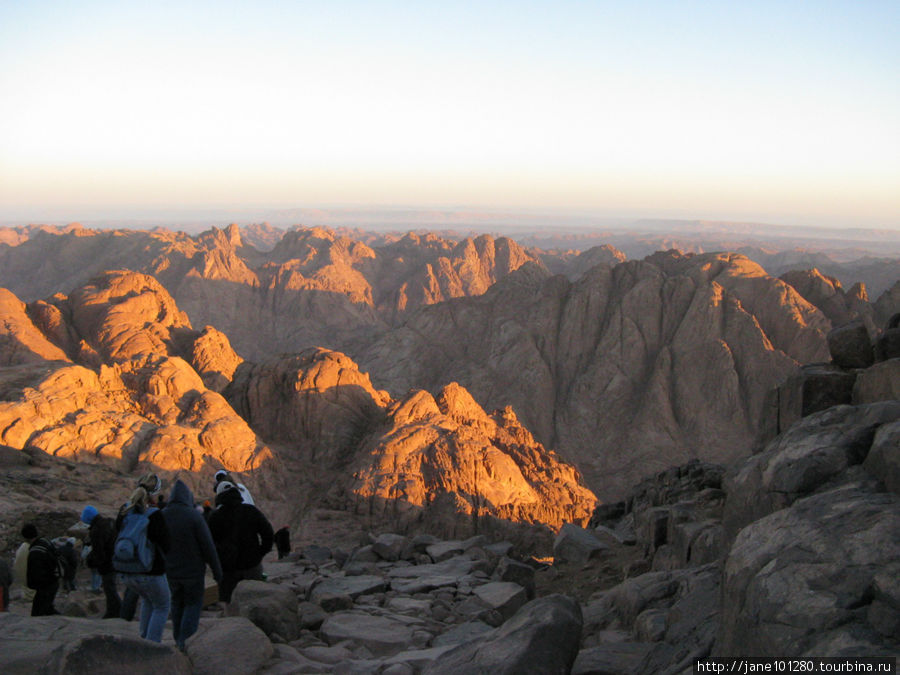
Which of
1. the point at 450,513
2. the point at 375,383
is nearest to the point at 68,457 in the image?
the point at 450,513

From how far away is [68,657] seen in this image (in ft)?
18.0

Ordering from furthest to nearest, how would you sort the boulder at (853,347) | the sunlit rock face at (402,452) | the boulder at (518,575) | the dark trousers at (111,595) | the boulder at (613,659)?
1. the sunlit rock face at (402,452)
2. the boulder at (518,575)
3. the boulder at (853,347)
4. the dark trousers at (111,595)
5. the boulder at (613,659)

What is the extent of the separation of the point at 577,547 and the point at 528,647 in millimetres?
9843

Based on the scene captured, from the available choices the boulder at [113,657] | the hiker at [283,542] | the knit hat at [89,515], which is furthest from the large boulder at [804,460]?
the knit hat at [89,515]

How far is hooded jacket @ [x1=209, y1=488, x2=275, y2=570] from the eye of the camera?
8.53 meters

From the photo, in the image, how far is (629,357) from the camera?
53.0 meters

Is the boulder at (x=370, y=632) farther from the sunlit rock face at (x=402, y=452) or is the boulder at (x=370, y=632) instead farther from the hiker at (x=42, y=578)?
the sunlit rock face at (x=402, y=452)

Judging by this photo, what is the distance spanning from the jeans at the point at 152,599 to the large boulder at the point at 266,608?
3.47 ft

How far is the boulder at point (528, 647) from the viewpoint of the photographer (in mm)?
6098

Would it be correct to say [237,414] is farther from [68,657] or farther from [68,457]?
[68,657]

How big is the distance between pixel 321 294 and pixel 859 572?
84703 millimetres

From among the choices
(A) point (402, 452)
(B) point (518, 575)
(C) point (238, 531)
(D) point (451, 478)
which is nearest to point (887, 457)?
(C) point (238, 531)

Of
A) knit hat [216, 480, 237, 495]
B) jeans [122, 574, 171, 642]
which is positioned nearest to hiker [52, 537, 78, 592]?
jeans [122, 574, 171, 642]

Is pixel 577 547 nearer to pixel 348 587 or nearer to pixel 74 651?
pixel 348 587
